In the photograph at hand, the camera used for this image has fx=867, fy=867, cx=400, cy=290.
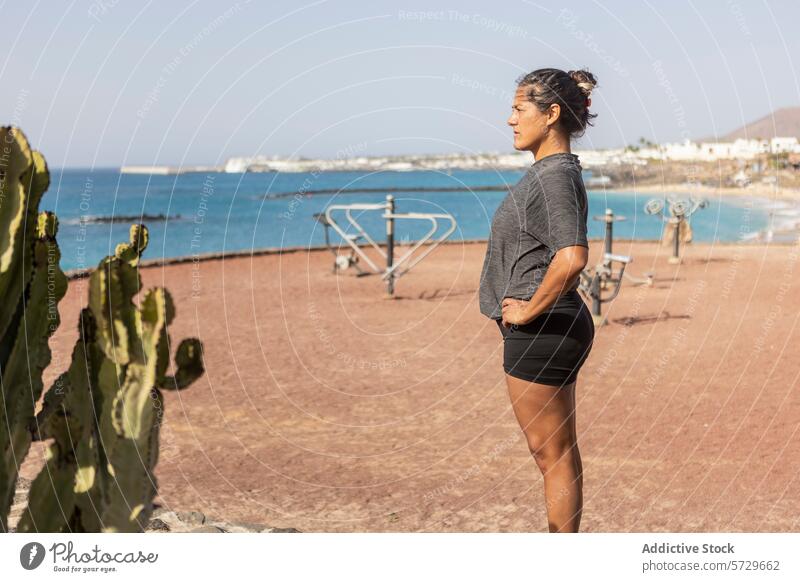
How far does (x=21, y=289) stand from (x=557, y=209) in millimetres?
2069

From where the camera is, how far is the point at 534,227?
11.6 feet

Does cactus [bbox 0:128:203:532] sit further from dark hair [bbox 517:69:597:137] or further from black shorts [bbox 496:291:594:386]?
dark hair [bbox 517:69:597:137]

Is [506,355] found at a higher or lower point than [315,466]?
higher

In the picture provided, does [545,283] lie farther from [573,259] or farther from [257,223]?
[257,223]

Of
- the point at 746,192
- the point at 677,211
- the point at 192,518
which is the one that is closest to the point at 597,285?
the point at 677,211

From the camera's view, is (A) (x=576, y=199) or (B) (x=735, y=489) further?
(B) (x=735, y=489)

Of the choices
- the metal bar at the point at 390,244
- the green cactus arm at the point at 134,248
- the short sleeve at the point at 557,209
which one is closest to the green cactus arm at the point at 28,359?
the green cactus arm at the point at 134,248

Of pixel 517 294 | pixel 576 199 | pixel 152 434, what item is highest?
pixel 576 199

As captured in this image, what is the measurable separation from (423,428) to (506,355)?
4.36 metres

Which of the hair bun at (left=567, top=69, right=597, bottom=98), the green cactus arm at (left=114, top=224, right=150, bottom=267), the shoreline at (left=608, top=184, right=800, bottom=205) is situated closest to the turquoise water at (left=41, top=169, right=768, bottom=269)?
the shoreline at (left=608, top=184, right=800, bottom=205)

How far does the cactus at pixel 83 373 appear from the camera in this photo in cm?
286

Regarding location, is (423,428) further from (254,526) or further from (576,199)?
(576,199)

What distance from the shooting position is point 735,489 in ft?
19.9

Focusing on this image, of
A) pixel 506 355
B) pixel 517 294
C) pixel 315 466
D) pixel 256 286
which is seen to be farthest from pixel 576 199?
pixel 256 286
